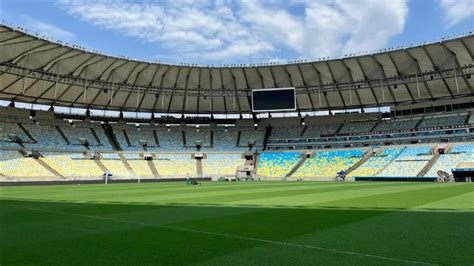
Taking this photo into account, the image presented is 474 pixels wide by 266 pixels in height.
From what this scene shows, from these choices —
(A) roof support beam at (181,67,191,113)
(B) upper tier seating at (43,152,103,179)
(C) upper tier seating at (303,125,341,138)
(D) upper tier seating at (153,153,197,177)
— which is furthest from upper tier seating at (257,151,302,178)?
(B) upper tier seating at (43,152,103,179)

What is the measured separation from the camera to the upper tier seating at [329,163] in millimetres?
54906

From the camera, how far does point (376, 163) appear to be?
52.1 m

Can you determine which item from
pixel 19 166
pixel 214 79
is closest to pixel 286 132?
pixel 214 79

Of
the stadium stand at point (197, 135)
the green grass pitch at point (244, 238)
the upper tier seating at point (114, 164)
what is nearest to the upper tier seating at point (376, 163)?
the stadium stand at point (197, 135)

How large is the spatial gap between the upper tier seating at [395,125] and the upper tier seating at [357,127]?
1310 mm

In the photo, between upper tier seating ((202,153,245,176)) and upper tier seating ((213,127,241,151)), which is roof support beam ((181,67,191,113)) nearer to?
upper tier seating ((213,127,241,151))

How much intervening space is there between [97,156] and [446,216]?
185 ft

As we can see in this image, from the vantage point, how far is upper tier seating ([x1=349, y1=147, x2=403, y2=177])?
50231mm

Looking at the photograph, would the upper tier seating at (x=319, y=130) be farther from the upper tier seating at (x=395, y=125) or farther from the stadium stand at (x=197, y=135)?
the stadium stand at (x=197, y=135)

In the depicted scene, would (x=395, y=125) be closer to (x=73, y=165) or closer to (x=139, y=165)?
(x=139, y=165)

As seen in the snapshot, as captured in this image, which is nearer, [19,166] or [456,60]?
[19,166]

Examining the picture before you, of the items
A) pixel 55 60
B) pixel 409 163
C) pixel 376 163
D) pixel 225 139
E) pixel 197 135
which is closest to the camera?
pixel 55 60

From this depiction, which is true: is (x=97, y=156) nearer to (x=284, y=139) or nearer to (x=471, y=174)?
(x=284, y=139)

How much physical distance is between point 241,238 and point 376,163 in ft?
160
